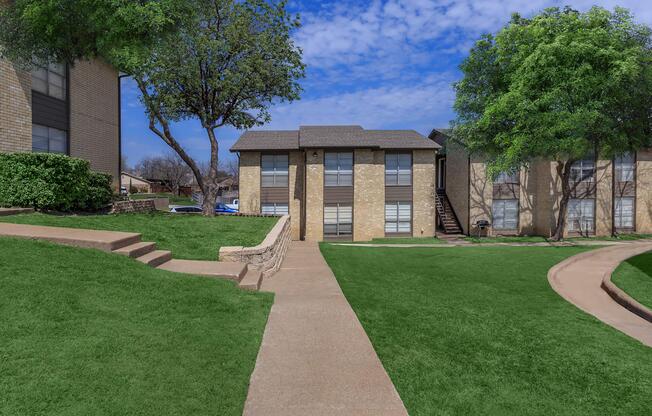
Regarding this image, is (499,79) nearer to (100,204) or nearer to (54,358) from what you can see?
(100,204)

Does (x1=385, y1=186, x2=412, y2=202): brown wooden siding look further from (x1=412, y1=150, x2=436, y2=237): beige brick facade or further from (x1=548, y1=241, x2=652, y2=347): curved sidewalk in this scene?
(x1=548, y1=241, x2=652, y2=347): curved sidewalk

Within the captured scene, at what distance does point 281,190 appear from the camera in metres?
24.6

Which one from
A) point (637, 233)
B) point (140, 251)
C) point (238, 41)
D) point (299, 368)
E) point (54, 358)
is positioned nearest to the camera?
Answer: point (54, 358)

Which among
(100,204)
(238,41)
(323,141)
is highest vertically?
(238,41)

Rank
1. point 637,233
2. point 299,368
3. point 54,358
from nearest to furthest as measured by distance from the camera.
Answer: point 54,358 → point 299,368 → point 637,233

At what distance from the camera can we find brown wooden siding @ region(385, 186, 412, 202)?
24531mm

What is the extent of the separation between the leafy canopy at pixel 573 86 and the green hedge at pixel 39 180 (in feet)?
61.4

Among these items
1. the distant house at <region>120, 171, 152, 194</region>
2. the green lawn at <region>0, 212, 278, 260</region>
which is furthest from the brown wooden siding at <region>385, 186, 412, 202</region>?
the distant house at <region>120, 171, 152, 194</region>

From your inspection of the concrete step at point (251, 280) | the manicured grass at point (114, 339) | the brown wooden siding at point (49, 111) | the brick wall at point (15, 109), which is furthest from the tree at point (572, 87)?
the brick wall at point (15, 109)

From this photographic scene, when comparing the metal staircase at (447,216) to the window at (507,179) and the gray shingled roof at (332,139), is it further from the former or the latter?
the gray shingled roof at (332,139)

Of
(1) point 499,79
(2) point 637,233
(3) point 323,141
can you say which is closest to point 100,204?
(3) point 323,141

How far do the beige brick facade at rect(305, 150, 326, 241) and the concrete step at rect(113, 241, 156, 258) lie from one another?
52.7 feet

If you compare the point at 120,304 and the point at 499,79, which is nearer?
the point at 120,304

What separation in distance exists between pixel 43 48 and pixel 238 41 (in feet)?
22.6
